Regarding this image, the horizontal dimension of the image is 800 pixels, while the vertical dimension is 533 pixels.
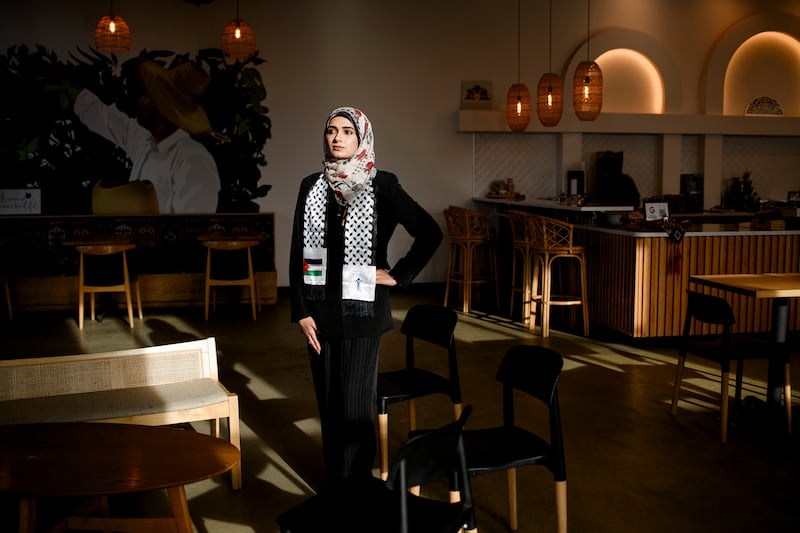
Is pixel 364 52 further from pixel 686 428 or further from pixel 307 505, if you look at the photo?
pixel 307 505

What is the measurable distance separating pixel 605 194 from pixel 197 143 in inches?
212

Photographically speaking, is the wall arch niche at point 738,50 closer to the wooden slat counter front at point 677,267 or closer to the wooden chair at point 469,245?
the wooden chair at point 469,245

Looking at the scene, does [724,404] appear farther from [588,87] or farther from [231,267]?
[231,267]

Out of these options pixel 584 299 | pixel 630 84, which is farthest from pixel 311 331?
pixel 630 84

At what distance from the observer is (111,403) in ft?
12.0

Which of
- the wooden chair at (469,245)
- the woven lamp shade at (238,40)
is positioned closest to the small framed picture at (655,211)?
the wooden chair at (469,245)

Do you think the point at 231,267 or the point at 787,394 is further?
the point at 231,267

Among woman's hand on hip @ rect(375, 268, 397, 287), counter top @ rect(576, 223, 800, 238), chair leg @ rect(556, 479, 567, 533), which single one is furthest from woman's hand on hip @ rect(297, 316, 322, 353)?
counter top @ rect(576, 223, 800, 238)

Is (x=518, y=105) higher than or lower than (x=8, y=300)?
higher

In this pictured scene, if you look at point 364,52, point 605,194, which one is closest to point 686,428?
point 605,194

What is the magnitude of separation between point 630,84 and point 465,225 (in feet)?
13.3

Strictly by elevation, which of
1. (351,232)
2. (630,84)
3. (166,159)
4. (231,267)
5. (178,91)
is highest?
(630,84)

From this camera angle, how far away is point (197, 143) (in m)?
9.82

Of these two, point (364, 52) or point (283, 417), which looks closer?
point (283, 417)
